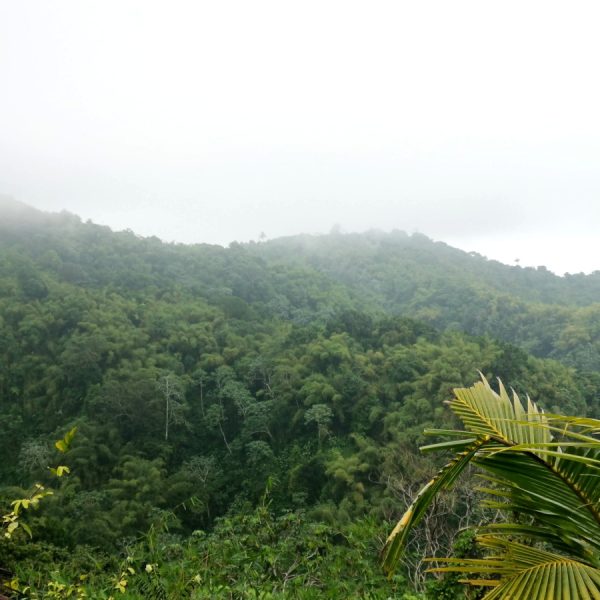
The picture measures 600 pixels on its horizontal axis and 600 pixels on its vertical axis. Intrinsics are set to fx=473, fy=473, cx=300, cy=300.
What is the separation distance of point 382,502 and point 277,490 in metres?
4.68

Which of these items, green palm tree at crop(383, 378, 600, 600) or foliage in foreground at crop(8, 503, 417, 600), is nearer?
green palm tree at crop(383, 378, 600, 600)

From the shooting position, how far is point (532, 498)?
1.12m

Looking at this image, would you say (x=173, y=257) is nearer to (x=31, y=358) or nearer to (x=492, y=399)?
(x=31, y=358)

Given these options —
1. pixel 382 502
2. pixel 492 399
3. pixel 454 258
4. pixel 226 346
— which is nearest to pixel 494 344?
pixel 382 502

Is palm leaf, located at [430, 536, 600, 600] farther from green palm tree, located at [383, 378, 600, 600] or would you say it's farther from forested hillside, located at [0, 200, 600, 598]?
forested hillside, located at [0, 200, 600, 598]

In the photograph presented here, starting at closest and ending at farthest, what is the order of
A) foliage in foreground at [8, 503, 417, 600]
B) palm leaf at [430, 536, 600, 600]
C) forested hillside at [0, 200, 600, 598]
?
palm leaf at [430, 536, 600, 600], foliage in foreground at [8, 503, 417, 600], forested hillside at [0, 200, 600, 598]

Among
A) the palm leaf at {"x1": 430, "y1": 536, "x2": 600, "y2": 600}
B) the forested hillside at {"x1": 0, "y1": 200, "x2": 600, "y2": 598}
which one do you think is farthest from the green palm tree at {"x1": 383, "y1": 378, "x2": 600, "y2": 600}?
the forested hillside at {"x1": 0, "y1": 200, "x2": 600, "y2": 598}

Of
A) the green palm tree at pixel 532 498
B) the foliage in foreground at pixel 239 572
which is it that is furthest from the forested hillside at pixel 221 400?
the green palm tree at pixel 532 498

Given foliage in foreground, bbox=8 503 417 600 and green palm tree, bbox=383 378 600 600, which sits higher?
green palm tree, bbox=383 378 600 600

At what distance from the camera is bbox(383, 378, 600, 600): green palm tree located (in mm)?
967

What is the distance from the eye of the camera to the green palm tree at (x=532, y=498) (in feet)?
3.17

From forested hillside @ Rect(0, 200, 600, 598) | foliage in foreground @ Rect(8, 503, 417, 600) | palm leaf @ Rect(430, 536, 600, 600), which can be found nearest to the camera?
palm leaf @ Rect(430, 536, 600, 600)

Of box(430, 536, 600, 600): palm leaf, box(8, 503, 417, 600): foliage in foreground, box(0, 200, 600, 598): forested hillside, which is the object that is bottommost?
box(0, 200, 600, 598): forested hillside

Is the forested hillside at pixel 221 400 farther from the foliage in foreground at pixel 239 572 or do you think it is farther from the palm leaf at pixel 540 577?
the palm leaf at pixel 540 577
